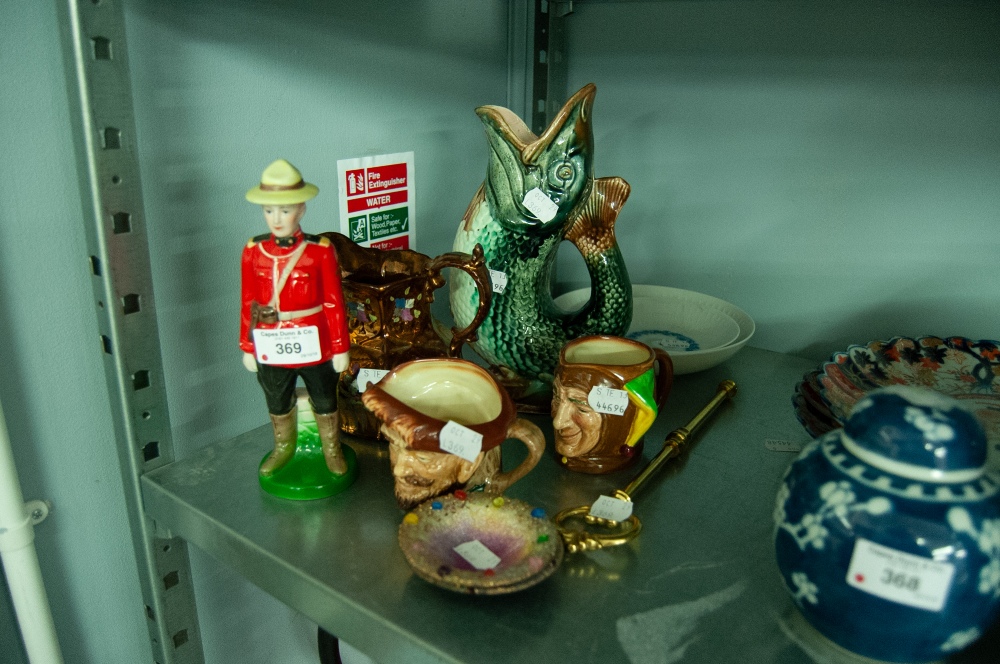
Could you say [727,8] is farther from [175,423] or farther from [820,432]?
[175,423]

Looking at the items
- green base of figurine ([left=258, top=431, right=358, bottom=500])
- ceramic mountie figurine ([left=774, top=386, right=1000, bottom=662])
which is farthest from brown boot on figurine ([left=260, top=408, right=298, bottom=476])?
ceramic mountie figurine ([left=774, top=386, right=1000, bottom=662])

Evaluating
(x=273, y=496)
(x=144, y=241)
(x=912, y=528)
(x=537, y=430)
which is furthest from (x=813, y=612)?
(x=144, y=241)

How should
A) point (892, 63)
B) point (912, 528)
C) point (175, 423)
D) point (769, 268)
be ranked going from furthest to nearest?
point (769, 268)
point (892, 63)
point (175, 423)
point (912, 528)

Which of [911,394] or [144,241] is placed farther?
[144,241]

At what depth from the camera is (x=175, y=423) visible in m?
0.78

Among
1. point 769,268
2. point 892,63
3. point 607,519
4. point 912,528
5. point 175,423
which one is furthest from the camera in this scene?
point 769,268

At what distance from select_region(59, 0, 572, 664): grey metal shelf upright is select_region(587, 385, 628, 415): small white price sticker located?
16.6 inches

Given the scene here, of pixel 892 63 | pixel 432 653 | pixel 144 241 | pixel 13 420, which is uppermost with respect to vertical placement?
pixel 892 63

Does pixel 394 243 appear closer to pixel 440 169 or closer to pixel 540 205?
pixel 440 169

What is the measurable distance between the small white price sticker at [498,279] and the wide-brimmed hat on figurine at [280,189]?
273 mm

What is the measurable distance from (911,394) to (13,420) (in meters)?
Result: 0.75

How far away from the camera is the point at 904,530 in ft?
1.50

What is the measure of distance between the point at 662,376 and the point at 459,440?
29 cm

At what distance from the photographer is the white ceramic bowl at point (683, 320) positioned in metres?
1.00
